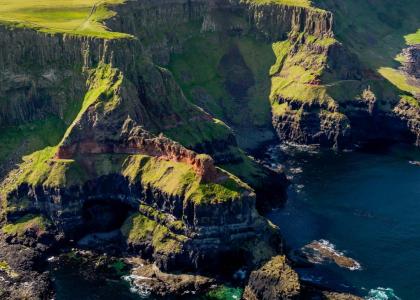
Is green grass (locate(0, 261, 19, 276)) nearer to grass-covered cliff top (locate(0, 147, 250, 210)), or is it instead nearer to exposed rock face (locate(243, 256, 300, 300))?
grass-covered cliff top (locate(0, 147, 250, 210))

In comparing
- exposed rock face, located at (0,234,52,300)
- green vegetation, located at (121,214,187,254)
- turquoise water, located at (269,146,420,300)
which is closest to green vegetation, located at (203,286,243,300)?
green vegetation, located at (121,214,187,254)

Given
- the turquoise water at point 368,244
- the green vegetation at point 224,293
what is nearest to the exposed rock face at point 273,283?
the green vegetation at point 224,293

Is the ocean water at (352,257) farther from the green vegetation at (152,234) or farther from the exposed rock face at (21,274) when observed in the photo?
the green vegetation at (152,234)

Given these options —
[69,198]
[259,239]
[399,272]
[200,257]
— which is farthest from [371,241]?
[69,198]

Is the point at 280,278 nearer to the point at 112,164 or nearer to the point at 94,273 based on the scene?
the point at 94,273

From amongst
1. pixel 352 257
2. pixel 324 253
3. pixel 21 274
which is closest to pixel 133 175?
pixel 21 274

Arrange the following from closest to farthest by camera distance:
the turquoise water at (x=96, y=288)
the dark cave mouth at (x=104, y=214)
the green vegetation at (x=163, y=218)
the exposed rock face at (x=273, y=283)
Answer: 1. the exposed rock face at (x=273, y=283)
2. the turquoise water at (x=96, y=288)
3. the green vegetation at (x=163, y=218)
4. the dark cave mouth at (x=104, y=214)
